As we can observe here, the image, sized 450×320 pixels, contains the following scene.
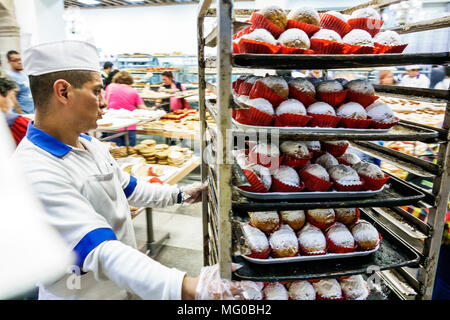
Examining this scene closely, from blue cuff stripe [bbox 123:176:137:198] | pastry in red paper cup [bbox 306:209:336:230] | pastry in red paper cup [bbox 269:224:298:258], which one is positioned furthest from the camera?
blue cuff stripe [bbox 123:176:137:198]

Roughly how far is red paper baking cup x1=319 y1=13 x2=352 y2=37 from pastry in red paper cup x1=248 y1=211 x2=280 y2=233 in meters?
0.86

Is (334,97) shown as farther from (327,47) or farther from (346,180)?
(346,180)

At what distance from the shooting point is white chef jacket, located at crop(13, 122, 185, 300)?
42.9 inches

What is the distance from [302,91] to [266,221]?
585mm

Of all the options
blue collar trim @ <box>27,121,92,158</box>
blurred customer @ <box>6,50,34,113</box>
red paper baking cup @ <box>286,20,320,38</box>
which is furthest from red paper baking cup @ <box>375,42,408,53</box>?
blurred customer @ <box>6,50,34,113</box>

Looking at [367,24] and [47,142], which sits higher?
[367,24]

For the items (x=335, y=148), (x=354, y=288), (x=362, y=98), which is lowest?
(x=354, y=288)

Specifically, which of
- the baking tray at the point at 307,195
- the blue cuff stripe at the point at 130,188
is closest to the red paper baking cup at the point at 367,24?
the baking tray at the point at 307,195

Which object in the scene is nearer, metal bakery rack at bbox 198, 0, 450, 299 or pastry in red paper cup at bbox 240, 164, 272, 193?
metal bakery rack at bbox 198, 0, 450, 299

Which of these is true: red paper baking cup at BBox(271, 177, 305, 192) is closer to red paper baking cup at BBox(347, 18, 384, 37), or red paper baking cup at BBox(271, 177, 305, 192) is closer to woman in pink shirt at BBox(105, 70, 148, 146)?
red paper baking cup at BBox(347, 18, 384, 37)

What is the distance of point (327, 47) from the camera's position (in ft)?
3.87

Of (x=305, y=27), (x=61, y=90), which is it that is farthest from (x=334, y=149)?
(x=61, y=90)

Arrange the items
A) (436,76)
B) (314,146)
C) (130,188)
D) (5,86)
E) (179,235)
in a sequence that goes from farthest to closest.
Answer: (436,76) → (179,235) → (5,86) → (130,188) → (314,146)

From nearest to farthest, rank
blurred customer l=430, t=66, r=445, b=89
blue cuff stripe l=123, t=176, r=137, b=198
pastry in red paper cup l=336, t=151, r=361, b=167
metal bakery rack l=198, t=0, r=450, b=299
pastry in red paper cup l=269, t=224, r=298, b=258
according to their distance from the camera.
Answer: metal bakery rack l=198, t=0, r=450, b=299 < pastry in red paper cup l=269, t=224, r=298, b=258 < pastry in red paper cup l=336, t=151, r=361, b=167 < blue cuff stripe l=123, t=176, r=137, b=198 < blurred customer l=430, t=66, r=445, b=89
